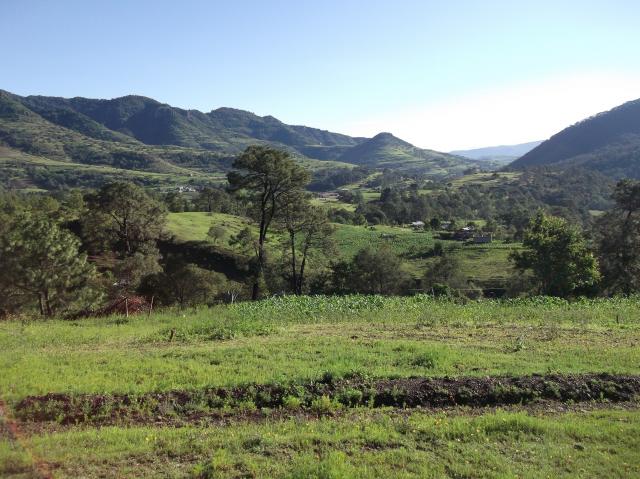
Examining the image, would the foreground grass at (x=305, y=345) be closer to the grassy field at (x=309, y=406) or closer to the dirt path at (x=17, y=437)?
the grassy field at (x=309, y=406)

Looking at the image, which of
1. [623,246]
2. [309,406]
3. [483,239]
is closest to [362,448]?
[309,406]

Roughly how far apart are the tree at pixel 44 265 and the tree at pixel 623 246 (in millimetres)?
41824

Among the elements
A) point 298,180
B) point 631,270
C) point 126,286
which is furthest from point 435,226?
point 126,286

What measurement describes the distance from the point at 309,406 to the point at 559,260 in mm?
37898

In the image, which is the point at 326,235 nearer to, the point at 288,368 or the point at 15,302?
the point at 15,302

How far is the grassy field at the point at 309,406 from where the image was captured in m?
7.15

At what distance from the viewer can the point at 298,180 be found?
117 ft

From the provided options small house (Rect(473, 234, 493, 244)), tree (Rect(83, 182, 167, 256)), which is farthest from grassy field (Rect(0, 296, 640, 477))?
small house (Rect(473, 234, 493, 244))

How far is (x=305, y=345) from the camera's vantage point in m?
14.5

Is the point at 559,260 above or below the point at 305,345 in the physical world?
below

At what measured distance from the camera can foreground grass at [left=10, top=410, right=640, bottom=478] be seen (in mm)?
6910

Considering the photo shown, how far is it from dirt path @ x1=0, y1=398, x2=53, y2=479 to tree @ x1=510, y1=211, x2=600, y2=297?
135 ft

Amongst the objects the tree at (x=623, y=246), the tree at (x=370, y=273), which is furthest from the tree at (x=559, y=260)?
the tree at (x=370, y=273)

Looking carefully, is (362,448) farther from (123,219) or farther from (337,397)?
(123,219)
